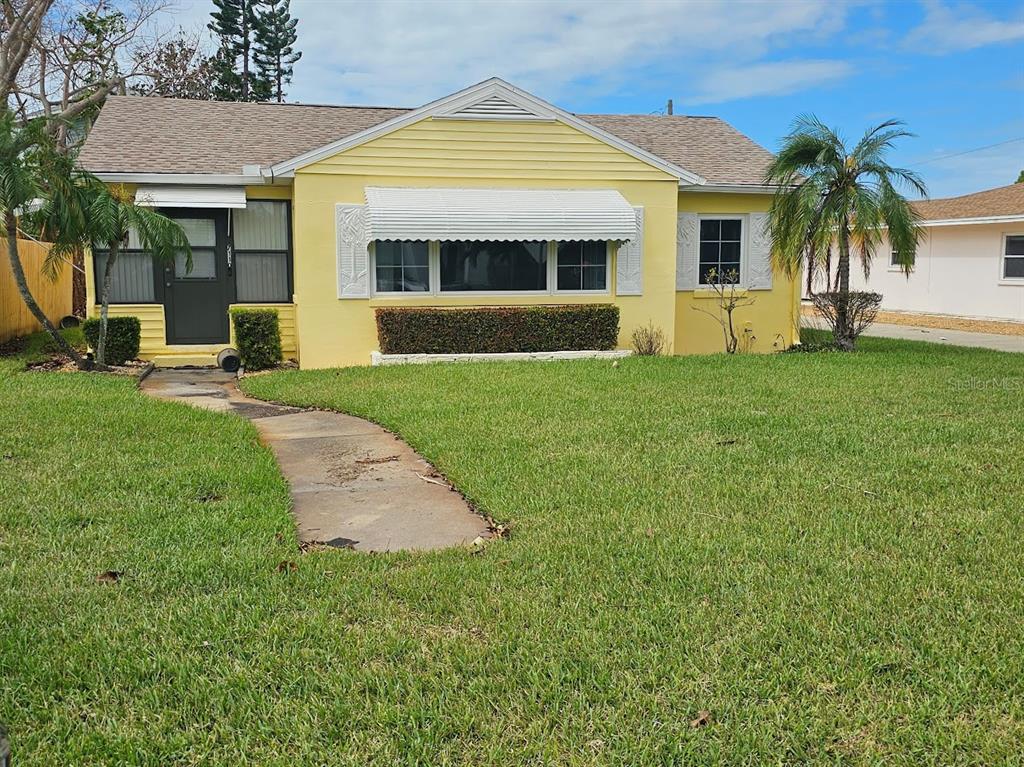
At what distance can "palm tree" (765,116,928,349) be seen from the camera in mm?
14000

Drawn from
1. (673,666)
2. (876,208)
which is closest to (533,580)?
(673,666)

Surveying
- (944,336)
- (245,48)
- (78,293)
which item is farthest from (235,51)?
(944,336)

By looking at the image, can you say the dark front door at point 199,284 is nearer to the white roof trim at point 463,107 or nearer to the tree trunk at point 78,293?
the white roof trim at point 463,107

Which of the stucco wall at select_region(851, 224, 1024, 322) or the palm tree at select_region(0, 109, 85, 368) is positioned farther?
the stucco wall at select_region(851, 224, 1024, 322)

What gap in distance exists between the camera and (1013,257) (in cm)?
2461

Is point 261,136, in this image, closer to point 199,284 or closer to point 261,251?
point 261,251

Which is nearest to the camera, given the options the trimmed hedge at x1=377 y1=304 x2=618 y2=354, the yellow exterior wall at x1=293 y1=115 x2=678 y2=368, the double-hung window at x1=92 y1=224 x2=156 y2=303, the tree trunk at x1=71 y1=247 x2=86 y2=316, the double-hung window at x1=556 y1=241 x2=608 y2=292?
the trimmed hedge at x1=377 y1=304 x2=618 y2=354

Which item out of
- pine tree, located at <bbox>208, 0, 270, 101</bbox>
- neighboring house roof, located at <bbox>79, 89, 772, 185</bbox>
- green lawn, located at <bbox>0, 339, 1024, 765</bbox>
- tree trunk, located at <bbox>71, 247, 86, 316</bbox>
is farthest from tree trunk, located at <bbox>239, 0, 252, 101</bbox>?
green lawn, located at <bbox>0, 339, 1024, 765</bbox>

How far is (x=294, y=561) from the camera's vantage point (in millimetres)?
4770

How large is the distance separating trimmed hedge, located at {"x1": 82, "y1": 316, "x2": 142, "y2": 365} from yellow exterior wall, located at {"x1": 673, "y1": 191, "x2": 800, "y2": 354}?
9.23 metres

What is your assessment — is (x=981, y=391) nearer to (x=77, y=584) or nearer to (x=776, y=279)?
(x=776, y=279)

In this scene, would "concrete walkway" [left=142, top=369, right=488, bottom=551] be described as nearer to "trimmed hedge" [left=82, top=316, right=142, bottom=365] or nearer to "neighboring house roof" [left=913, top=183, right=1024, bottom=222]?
"trimmed hedge" [left=82, top=316, right=142, bottom=365]

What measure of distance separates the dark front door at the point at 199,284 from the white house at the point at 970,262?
18149 mm

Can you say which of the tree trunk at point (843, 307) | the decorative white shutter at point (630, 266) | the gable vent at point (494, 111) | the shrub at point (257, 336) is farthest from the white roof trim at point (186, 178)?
the tree trunk at point (843, 307)
